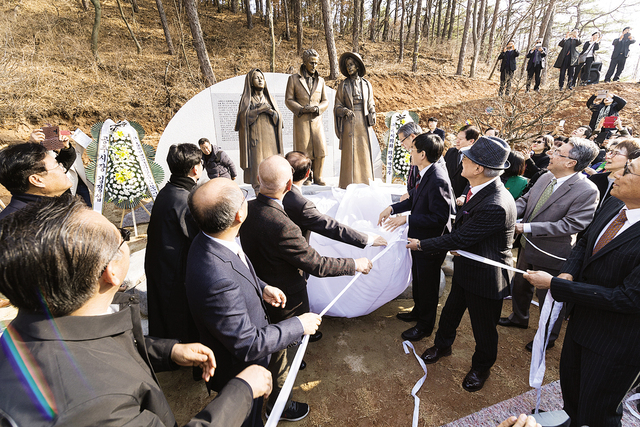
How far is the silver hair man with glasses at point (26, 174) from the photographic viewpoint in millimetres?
2301

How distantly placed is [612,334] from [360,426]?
1.75 meters

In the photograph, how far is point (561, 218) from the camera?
2.96 metres

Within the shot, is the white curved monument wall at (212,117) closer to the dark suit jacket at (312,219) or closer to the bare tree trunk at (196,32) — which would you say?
the bare tree trunk at (196,32)

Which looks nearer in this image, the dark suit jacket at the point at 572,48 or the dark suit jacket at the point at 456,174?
the dark suit jacket at the point at 456,174

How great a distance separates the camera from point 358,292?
10.7 ft

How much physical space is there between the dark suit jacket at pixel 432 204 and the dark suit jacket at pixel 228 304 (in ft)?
6.05

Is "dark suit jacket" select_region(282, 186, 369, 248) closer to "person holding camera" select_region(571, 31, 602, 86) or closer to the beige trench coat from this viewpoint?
the beige trench coat

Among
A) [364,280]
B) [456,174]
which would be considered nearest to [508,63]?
[456,174]

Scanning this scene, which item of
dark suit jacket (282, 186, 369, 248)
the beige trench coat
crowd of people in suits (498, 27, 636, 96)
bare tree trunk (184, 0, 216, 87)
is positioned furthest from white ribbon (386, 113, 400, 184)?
crowd of people in suits (498, 27, 636, 96)

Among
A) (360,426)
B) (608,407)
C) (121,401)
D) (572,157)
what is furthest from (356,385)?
(572,157)

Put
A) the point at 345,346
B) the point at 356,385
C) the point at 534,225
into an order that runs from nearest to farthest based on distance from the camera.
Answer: the point at 356,385
the point at 534,225
the point at 345,346

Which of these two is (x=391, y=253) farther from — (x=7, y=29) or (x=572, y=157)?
(x=7, y=29)

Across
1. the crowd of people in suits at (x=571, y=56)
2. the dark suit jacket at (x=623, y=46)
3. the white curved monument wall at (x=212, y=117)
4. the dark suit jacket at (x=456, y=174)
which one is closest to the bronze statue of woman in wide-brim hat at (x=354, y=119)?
the white curved monument wall at (x=212, y=117)

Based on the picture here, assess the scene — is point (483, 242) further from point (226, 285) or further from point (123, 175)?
point (123, 175)
